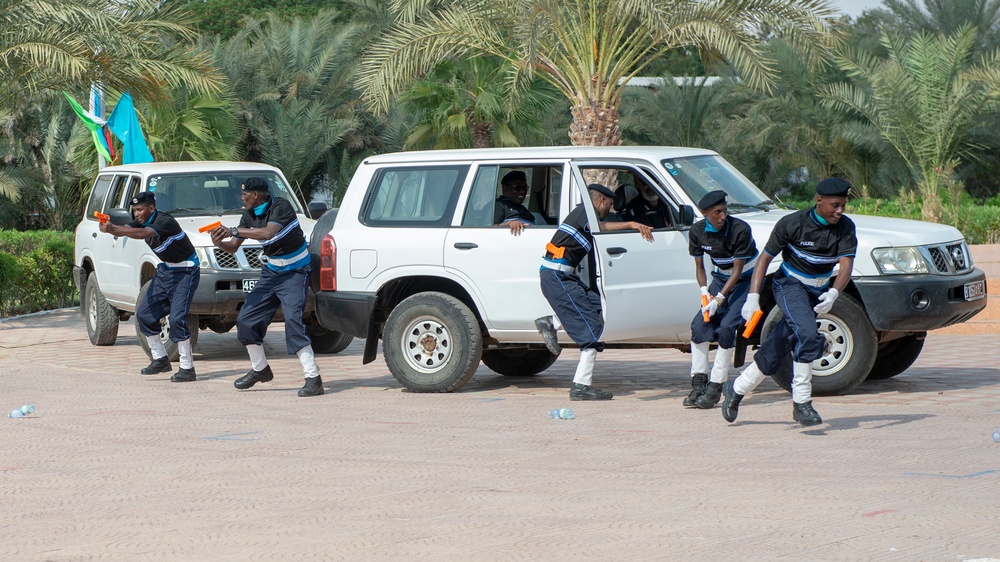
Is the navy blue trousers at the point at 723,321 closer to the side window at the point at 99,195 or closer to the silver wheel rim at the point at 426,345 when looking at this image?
the silver wheel rim at the point at 426,345

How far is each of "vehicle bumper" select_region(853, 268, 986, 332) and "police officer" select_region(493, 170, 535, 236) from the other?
8.66 ft

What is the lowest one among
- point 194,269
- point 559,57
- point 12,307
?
point 12,307

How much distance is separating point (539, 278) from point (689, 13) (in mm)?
9088

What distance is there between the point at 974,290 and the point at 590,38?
31.4ft

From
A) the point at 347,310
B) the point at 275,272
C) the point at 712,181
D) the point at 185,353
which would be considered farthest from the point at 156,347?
the point at 712,181

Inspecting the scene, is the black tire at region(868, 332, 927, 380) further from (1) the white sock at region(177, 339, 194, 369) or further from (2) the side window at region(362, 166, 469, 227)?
(1) the white sock at region(177, 339, 194, 369)

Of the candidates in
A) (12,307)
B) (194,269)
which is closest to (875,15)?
(12,307)

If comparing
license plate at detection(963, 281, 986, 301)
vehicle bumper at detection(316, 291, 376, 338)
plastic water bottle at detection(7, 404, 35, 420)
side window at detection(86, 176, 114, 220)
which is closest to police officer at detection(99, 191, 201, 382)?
vehicle bumper at detection(316, 291, 376, 338)

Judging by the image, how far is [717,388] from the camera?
9.40 metres

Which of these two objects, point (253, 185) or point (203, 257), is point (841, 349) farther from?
point (203, 257)

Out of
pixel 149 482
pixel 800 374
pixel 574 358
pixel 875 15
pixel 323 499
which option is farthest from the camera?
pixel 875 15

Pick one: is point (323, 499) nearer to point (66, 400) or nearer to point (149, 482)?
point (149, 482)

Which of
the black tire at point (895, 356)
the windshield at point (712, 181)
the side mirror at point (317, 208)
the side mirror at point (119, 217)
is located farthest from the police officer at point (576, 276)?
the side mirror at point (119, 217)

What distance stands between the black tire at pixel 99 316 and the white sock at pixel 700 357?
805 centimetres
